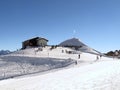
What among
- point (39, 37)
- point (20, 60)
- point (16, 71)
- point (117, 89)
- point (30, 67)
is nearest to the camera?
point (117, 89)

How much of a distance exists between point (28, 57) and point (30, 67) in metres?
9.81

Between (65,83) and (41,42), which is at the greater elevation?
(41,42)

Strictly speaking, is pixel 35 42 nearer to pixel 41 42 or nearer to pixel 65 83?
pixel 41 42

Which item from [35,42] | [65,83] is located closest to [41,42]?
[35,42]

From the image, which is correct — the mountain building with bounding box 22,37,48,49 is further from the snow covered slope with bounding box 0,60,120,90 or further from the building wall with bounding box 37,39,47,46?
the snow covered slope with bounding box 0,60,120,90

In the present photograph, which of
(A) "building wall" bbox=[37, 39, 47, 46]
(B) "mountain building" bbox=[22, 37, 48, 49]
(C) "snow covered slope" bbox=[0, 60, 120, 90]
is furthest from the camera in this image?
(A) "building wall" bbox=[37, 39, 47, 46]

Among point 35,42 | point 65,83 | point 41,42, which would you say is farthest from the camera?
point 41,42

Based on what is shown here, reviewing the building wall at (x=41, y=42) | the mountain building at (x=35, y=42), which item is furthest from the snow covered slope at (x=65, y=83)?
the building wall at (x=41, y=42)

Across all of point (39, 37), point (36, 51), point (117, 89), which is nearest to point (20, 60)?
point (36, 51)

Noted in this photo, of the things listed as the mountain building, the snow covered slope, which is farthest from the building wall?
the snow covered slope

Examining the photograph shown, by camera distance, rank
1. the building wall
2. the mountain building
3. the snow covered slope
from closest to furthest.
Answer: the snow covered slope → the mountain building → the building wall

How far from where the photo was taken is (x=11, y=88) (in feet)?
61.9

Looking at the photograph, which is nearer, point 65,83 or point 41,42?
point 65,83

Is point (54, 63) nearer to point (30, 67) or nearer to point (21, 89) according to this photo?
point (30, 67)
